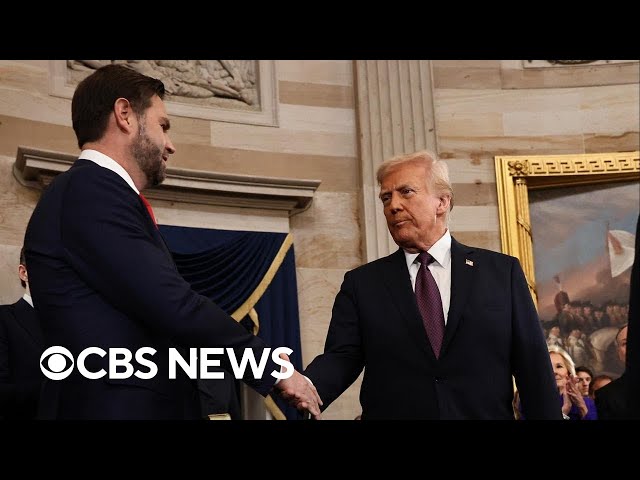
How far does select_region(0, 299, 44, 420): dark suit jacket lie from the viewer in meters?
4.65

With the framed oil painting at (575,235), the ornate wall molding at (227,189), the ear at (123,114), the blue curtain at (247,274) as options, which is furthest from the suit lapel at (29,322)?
the framed oil painting at (575,235)

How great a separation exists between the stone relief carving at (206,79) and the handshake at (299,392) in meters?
5.41

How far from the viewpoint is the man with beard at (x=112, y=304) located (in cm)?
307

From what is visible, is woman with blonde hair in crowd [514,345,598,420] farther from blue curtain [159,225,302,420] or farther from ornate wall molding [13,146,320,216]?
ornate wall molding [13,146,320,216]

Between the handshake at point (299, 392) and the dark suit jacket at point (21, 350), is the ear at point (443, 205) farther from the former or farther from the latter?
the dark suit jacket at point (21, 350)

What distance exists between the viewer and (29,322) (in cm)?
499

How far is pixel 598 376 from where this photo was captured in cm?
833

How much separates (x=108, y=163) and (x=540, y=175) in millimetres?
6096

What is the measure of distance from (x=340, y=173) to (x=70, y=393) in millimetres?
6028

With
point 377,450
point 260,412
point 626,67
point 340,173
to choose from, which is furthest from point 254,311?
point 377,450

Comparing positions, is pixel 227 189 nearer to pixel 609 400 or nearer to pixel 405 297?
pixel 609 400

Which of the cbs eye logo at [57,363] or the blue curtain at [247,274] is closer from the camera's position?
the cbs eye logo at [57,363]

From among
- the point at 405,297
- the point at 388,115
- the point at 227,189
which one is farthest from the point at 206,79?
the point at 405,297

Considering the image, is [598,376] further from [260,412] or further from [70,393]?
[70,393]
